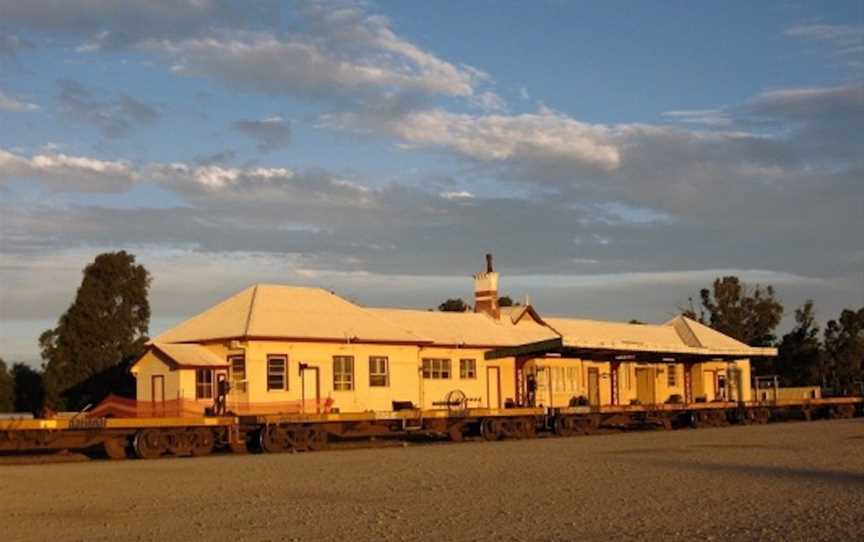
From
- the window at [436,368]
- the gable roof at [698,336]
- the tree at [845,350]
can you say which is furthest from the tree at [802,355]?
the window at [436,368]

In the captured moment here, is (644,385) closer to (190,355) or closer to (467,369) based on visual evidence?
(467,369)

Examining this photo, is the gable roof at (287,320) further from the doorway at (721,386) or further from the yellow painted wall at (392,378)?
the doorway at (721,386)

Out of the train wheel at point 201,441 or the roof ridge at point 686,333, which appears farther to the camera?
the roof ridge at point 686,333

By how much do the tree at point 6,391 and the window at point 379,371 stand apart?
2967 centimetres

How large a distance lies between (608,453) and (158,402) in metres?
15.6

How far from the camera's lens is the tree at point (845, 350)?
8569cm

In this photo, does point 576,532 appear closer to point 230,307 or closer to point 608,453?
point 608,453

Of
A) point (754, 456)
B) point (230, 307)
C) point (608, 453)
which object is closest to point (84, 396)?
point (230, 307)

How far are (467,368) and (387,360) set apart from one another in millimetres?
5210

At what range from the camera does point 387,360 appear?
41250mm

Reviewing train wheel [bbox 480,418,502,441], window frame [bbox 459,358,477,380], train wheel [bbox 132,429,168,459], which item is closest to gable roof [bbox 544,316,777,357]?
window frame [bbox 459,358,477,380]

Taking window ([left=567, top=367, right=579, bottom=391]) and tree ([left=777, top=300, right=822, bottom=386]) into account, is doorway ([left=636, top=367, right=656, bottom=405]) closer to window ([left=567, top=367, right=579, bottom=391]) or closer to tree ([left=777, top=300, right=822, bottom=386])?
window ([left=567, top=367, right=579, bottom=391])

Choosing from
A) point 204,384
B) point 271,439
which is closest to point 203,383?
point 204,384

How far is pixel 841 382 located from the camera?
86.0 metres
